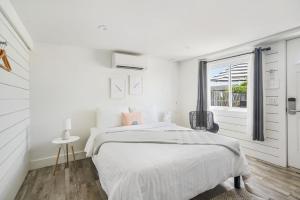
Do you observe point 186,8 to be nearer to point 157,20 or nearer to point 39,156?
point 157,20

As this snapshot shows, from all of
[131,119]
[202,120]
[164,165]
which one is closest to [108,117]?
[131,119]

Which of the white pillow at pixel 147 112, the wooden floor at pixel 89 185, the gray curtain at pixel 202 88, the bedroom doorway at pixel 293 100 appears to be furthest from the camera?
the gray curtain at pixel 202 88

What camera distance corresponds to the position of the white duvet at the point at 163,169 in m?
1.36

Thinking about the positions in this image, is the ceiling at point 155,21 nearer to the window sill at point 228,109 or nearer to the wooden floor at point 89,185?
the window sill at point 228,109

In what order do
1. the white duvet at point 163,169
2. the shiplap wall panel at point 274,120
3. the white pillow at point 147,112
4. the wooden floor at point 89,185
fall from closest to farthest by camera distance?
the white duvet at point 163,169, the wooden floor at point 89,185, the shiplap wall panel at point 274,120, the white pillow at point 147,112

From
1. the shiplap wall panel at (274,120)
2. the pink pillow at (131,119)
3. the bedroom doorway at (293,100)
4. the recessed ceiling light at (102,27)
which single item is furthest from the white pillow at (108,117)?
the bedroom doorway at (293,100)

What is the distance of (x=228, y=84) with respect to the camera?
3.71m

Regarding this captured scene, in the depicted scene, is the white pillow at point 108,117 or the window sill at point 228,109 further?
the window sill at point 228,109

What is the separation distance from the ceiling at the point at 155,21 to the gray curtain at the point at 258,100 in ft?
1.38

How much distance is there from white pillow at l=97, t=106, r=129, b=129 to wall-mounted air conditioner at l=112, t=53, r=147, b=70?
39.1 inches

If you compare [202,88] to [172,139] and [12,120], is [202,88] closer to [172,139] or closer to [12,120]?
[172,139]

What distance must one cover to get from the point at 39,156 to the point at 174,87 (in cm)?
351

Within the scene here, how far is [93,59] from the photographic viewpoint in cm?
338

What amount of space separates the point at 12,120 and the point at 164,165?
1.89 m
